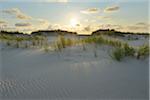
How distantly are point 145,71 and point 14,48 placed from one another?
4040 mm

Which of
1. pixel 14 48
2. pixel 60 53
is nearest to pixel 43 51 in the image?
pixel 60 53

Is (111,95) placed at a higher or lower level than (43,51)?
lower

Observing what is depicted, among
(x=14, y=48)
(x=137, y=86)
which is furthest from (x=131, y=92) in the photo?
(x=14, y=48)

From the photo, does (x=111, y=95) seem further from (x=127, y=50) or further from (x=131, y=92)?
(x=127, y=50)

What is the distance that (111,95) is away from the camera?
13.5ft

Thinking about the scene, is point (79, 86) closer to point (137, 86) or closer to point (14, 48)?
point (137, 86)

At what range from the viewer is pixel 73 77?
4.72m

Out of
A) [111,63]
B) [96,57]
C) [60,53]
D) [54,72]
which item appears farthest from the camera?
[60,53]

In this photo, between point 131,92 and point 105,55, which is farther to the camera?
point 105,55

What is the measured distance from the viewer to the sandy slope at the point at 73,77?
13.7ft

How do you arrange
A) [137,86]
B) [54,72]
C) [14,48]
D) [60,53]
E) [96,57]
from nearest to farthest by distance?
1. [137,86]
2. [54,72]
3. [96,57]
4. [60,53]
5. [14,48]

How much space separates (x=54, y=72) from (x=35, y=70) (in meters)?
0.43

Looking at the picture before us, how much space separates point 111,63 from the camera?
5.36m

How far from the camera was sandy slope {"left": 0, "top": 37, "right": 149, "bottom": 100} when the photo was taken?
416 centimetres
